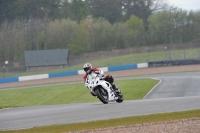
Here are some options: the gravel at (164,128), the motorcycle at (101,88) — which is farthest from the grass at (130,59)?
the gravel at (164,128)

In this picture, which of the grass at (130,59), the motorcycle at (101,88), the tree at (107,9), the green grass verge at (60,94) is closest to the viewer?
the motorcycle at (101,88)

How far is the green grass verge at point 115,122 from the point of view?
40.4ft

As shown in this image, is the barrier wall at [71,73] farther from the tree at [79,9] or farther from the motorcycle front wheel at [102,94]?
the tree at [79,9]

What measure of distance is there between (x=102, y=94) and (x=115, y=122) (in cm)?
629

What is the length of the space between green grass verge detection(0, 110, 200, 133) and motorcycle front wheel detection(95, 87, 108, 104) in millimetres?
5495

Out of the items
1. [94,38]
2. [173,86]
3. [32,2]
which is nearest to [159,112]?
[173,86]

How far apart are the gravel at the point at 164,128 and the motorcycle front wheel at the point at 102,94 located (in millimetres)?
7269

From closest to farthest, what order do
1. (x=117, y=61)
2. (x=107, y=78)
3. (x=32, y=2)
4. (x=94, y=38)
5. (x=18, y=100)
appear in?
1. (x=107, y=78)
2. (x=18, y=100)
3. (x=117, y=61)
4. (x=94, y=38)
5. (x=32, y=2)

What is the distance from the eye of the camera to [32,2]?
10294cm

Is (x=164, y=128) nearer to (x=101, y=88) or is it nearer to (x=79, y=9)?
(x=101, y=88)

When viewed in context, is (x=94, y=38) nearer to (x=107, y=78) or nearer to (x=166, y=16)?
(x=166, y=16)

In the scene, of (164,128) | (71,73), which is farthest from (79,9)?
(164,128)

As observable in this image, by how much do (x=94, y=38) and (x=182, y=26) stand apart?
53.9ft

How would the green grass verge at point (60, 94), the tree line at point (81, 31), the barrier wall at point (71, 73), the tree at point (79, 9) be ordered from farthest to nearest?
the tree at point (79, 9) < the tree line at point (81, 31) < the barrier wall at point (71, 73) < the green grass verge at point (60, 94)
